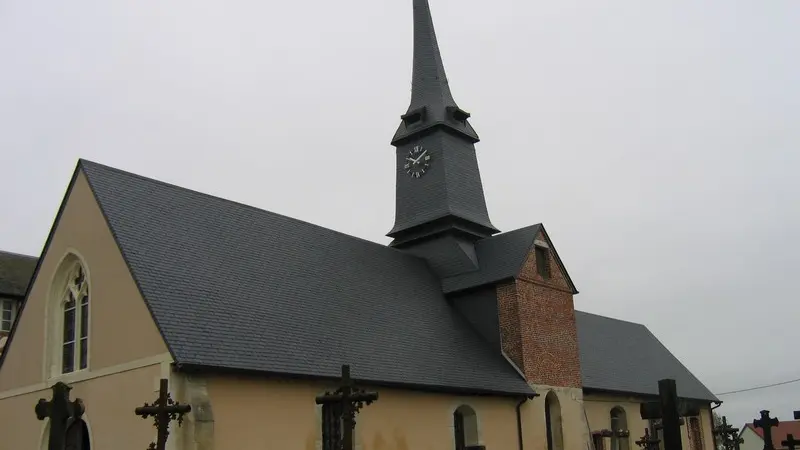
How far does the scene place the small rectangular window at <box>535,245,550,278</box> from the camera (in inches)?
977

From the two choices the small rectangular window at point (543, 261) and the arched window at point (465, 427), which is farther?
the small rectangular window at point (543, 261)

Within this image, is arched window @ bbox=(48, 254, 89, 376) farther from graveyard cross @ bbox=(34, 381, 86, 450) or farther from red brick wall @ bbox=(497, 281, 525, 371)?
red brick wall @ bbox=(497, 281, 525, 371)

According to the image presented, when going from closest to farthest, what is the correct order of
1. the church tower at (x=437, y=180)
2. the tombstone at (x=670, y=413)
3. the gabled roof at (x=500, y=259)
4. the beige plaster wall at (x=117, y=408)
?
the tombstone at (x=670, y=413), the beige plaster wall at (x=117, y=408), the gabled roof at (x=500, y=259), the church tower at (x=437, y=180)

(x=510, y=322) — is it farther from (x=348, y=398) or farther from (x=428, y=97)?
(x=348, y=398)

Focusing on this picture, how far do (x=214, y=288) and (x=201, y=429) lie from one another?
362 centimetres

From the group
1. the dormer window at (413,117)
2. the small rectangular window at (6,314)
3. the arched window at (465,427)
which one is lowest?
the arched window at (465,427)

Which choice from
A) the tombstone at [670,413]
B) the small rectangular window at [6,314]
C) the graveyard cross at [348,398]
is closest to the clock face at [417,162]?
the small rectangular window at [6,314]

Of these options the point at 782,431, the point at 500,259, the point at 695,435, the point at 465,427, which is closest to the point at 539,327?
the point at 500,259

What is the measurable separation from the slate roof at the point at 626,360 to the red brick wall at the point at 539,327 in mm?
2183

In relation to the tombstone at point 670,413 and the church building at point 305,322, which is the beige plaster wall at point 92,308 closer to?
the church building at point 305,322

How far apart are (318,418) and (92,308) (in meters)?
5.22

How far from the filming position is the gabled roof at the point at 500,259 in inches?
930

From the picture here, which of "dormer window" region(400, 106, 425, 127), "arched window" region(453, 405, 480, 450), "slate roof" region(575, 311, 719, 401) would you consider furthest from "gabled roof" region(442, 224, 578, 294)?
"dormer window" region(400, 106, 425, 127)

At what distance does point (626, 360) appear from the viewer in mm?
32156
